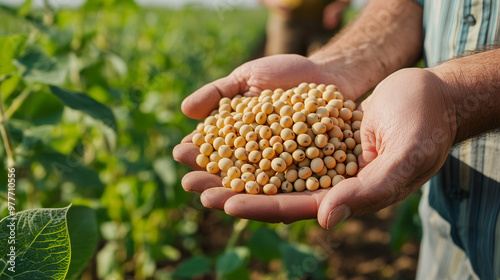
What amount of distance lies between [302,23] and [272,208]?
3.26 m

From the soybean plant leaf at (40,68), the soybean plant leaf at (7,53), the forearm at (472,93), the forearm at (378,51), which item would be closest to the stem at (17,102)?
the soybean plant leaf at (40,68)

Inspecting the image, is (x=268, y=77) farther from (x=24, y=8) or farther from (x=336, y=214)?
(x=24, y=8)

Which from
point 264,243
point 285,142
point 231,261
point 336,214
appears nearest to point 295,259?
point 264,243

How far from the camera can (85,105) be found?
4.91 feet

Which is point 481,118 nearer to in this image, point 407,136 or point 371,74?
point 407,136

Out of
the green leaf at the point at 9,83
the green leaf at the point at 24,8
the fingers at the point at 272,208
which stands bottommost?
the fingers at the point at 272,208

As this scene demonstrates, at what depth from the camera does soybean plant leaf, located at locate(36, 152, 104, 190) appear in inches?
66.2

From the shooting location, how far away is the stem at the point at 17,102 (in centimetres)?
162

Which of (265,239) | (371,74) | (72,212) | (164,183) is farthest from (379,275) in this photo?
(72,212)

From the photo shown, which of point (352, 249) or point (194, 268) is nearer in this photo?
point (194, 268)

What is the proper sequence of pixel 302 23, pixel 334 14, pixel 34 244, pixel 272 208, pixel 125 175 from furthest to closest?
pixel 302 23 < pixel 334 14 < pixel 125 175 < pixel 272 208 < pixel 34 244

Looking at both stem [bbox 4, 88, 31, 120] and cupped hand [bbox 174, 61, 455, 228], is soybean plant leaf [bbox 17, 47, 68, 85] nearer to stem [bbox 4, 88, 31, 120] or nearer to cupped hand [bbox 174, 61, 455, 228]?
stem [bbox 4, 88, 31, 120]

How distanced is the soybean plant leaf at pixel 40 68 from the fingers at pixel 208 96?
45 centimetres

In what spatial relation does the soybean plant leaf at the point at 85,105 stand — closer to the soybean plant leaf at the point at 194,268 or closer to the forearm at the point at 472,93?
the soybean plant leaf at the point at 194,268
